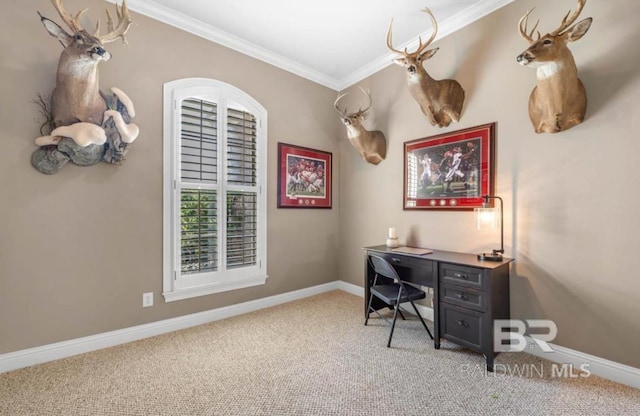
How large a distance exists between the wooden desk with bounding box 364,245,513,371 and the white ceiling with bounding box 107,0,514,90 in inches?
90.4

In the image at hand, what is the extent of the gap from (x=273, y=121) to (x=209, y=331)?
8.00ft

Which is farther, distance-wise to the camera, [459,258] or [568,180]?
[459,258]

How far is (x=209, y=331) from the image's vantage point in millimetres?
2678

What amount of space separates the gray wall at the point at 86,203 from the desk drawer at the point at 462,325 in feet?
6.68

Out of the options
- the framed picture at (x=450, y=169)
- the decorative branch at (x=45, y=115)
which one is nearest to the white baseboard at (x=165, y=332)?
the framed picture at (x=450, y=169)

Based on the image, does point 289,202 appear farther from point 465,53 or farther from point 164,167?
point 465,53

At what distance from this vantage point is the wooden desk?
2041 millimetres

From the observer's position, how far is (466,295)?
216 centimetres

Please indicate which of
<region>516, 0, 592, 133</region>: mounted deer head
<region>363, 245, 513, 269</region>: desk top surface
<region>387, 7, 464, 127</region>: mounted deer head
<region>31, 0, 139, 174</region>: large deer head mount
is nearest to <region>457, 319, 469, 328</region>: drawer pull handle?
<region>363, 245, 513, 269</region>: desk top surface

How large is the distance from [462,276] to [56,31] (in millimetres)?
3460

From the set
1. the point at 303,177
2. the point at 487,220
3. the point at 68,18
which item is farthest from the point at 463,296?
the point at 68,18

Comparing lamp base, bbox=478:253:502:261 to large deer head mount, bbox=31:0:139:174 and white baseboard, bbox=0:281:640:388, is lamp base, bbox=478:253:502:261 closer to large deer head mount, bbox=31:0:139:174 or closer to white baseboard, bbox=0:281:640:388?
white baseboard, bbox=0:281:640:388

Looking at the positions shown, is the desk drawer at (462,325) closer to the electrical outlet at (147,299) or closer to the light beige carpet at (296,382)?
the light beige carpet at (296,382)

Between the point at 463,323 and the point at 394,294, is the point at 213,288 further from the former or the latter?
the point at 463,323
